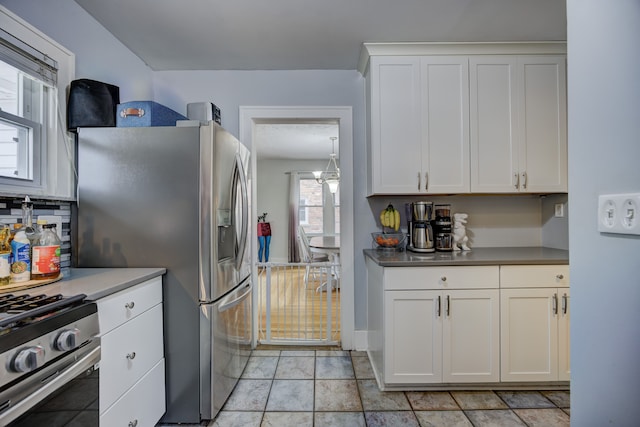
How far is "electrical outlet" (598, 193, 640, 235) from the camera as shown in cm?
66

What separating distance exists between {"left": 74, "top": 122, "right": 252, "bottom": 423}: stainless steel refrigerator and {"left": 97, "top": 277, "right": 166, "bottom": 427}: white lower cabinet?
90mm

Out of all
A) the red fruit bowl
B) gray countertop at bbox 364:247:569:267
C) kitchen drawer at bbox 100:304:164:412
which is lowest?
kitchen drawer at bbox 100:304:164:412

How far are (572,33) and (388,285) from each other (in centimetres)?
149

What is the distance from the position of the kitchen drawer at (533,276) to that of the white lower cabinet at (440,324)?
2.8 inches

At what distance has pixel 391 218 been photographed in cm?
245

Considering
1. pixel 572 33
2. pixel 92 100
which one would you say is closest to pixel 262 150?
pixel 92 100

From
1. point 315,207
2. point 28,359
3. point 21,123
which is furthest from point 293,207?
point 28,359

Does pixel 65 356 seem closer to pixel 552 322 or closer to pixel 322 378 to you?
pixel 322 378

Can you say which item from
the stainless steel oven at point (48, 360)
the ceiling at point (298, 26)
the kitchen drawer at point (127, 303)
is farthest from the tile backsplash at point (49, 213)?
the ceiling at point (298, 26)

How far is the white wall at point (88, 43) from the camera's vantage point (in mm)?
1600

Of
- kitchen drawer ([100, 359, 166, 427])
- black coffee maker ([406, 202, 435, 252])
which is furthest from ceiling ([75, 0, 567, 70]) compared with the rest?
kitchen drawer ([100, 359, 166, 427])

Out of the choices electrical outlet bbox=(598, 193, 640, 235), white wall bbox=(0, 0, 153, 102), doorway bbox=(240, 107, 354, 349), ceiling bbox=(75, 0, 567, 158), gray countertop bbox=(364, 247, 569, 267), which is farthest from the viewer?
doorway bbox=(240, 107, 354, 349)

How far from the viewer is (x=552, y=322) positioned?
196 cm

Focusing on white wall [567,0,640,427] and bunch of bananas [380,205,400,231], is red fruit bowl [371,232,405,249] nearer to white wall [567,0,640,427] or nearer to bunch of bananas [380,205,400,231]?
bunch of bananas [380,205,400,231]
